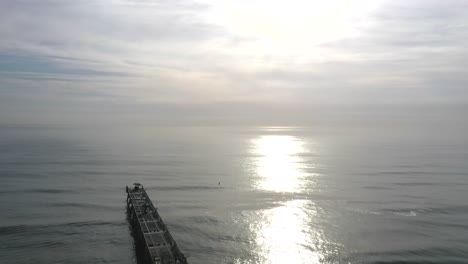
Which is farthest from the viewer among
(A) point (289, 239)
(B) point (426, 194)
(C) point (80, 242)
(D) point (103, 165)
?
(D) point (103, 165)

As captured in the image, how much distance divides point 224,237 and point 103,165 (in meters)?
79.7

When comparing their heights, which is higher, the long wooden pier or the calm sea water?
the long wooden pier

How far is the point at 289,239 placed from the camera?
4941cm

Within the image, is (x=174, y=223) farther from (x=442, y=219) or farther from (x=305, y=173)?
(x=305, y=173)

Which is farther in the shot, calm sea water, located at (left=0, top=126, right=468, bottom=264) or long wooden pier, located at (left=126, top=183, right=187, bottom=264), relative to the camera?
calm sea water, located at (left=0, top=126, right=468, bottom=264)

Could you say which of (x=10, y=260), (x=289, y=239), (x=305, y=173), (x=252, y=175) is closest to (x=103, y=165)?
(x=252, y=175)

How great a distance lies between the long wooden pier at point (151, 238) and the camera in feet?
119

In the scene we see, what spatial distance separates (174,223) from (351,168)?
263ft

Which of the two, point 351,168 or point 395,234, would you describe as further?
point 351,168

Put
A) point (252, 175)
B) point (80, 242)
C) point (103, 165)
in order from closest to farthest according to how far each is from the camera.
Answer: point (80, 242) < point (252, 175) < point (103, 165)

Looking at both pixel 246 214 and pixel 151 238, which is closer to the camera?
pixel 151 238

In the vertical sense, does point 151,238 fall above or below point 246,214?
above

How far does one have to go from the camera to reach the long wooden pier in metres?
36.2

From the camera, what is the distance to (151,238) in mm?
41594
